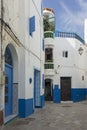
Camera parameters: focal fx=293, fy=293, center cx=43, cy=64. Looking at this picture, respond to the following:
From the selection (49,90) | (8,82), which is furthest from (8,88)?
(49,90)

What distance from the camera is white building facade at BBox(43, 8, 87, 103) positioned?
28.0 metres

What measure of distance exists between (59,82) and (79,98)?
3376 millimetres

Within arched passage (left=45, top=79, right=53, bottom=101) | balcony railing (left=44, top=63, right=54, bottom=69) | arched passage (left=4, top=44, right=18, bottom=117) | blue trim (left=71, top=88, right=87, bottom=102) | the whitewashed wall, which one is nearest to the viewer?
arched passage (left=4, top=44, right=18, bottom=117)

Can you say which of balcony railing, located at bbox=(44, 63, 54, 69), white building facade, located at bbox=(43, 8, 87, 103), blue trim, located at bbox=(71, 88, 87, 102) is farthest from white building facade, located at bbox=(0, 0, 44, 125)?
blue trim, located at bbox=(71, 88, 87, 102)

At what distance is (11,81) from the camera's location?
46.1 ft

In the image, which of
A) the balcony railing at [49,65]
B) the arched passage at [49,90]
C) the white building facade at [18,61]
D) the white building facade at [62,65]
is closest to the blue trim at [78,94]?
the white building facade at [62,65]

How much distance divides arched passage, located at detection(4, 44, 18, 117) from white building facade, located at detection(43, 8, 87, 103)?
43.8 ft

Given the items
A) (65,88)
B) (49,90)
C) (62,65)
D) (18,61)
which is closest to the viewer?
(18,61)

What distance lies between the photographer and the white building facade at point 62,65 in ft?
92.0

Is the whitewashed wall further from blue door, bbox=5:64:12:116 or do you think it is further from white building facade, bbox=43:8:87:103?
blue door, bbox=5:64:12:116

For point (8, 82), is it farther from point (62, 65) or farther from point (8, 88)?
point (62, 65)

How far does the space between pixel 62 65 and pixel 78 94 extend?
146 inches

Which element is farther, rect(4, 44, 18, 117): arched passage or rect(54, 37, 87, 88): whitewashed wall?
rect(54, 37, 87, 88): whitewashed wall

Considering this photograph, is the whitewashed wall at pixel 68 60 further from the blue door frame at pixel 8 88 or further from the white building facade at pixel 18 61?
the blue door frame at pixel 8 88
